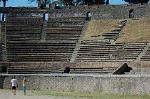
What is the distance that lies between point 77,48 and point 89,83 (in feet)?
41.6

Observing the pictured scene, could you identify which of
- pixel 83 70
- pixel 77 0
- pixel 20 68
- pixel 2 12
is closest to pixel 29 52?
pixel 20 68

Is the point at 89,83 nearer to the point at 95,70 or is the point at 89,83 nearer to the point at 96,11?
the point at 95,70

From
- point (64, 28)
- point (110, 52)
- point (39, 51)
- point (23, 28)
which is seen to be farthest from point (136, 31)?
point (23, 28)

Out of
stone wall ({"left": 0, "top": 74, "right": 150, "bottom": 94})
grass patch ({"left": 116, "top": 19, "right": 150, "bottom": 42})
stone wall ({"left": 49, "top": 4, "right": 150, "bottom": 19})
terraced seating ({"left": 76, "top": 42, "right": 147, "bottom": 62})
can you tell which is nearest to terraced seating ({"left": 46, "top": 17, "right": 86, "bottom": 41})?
stone wall ({"left": 49, "top": 4, "right": 150, "bottom": 19})

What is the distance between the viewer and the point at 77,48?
165 ft

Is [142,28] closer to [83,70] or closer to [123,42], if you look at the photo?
[123,42]

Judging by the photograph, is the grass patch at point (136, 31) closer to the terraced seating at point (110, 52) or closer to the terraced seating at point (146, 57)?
the terraced seating at point (110, 52)

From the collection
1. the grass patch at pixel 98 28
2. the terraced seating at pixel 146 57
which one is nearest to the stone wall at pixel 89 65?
the terraced seating at pixel 146 57

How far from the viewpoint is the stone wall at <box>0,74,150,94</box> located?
33969 mm

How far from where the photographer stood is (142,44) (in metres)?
48.6

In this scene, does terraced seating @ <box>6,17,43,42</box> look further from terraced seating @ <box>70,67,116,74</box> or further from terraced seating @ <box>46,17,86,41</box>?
terraced seating @ <box>70,67,116,74</box>

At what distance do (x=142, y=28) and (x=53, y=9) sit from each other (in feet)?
39.3

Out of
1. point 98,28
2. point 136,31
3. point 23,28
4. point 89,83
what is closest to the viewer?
point 89,83

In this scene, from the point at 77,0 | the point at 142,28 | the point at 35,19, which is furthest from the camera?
the point at 77,0
